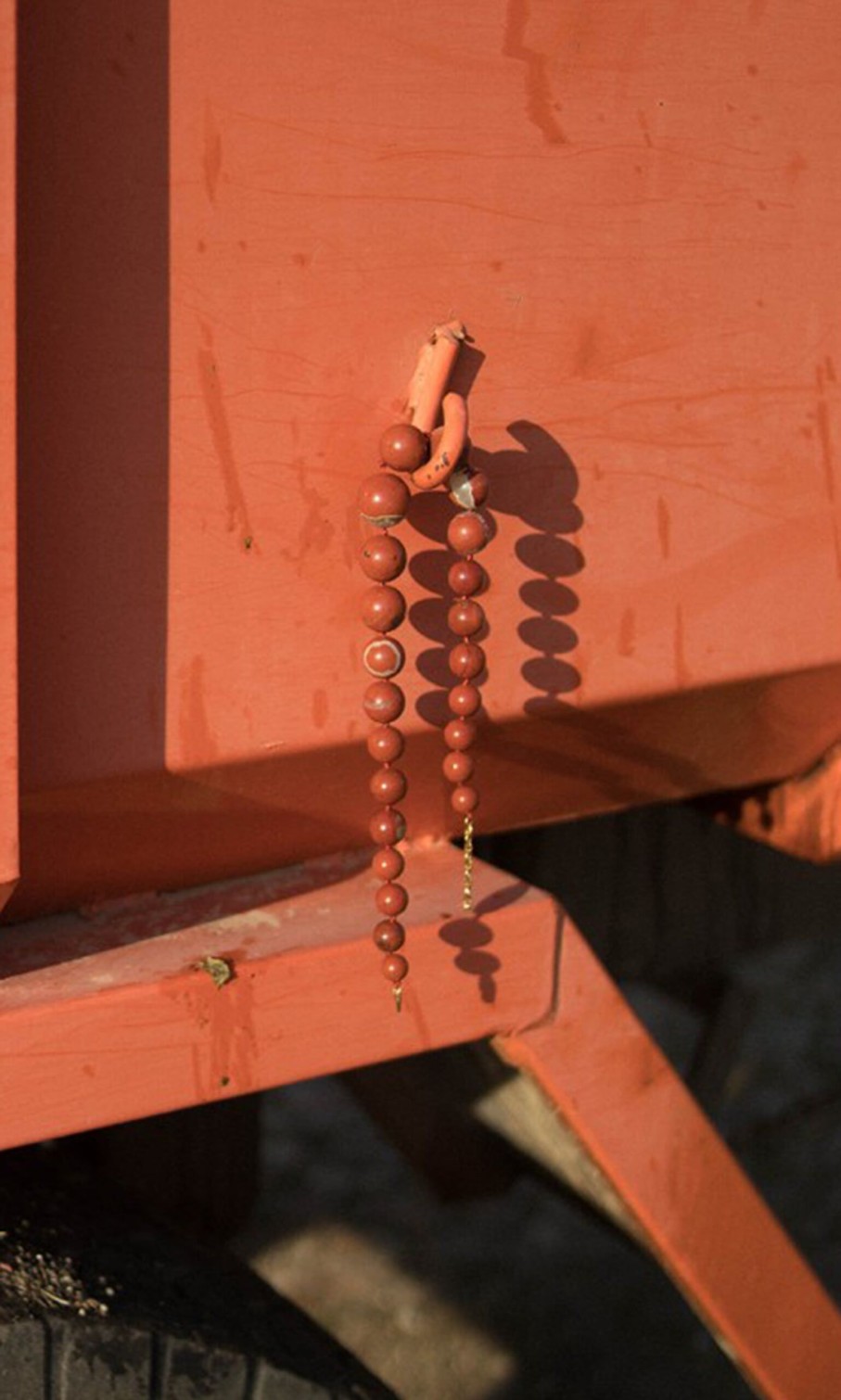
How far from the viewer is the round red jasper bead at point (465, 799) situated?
3.16 feet

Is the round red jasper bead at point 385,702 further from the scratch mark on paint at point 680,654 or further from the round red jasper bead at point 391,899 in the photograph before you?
the scratch mark on paint at point 680,654

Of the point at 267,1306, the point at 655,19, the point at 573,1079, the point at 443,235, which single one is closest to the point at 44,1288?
the point at 267,1306

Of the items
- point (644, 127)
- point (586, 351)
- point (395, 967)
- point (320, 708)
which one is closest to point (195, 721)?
point (320, 708)

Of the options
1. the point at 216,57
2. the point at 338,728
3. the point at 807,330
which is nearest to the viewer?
the point at 216,57

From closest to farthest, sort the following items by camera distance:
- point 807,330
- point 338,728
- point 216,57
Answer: point 216,57 < point 338,728 < point 807,330

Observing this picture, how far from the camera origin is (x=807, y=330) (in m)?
1.04

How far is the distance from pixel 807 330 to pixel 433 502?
27cm

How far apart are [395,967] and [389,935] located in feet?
0.07

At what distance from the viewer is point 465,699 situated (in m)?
0.94

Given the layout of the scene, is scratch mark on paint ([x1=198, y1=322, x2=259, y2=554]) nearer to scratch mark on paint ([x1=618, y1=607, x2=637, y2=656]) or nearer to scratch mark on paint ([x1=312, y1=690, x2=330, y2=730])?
scratch mark on paint ([x1=312, y1=690, x2=330, y2=730])

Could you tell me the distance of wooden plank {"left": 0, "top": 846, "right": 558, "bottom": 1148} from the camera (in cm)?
87

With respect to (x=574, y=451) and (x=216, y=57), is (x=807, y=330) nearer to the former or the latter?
(x=574, y=451)

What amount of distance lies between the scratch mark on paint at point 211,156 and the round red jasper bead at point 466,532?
0.20 m

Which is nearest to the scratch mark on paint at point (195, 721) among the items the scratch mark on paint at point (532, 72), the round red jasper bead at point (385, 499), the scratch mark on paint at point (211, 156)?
the round red jasper bead at point (385, 499)
